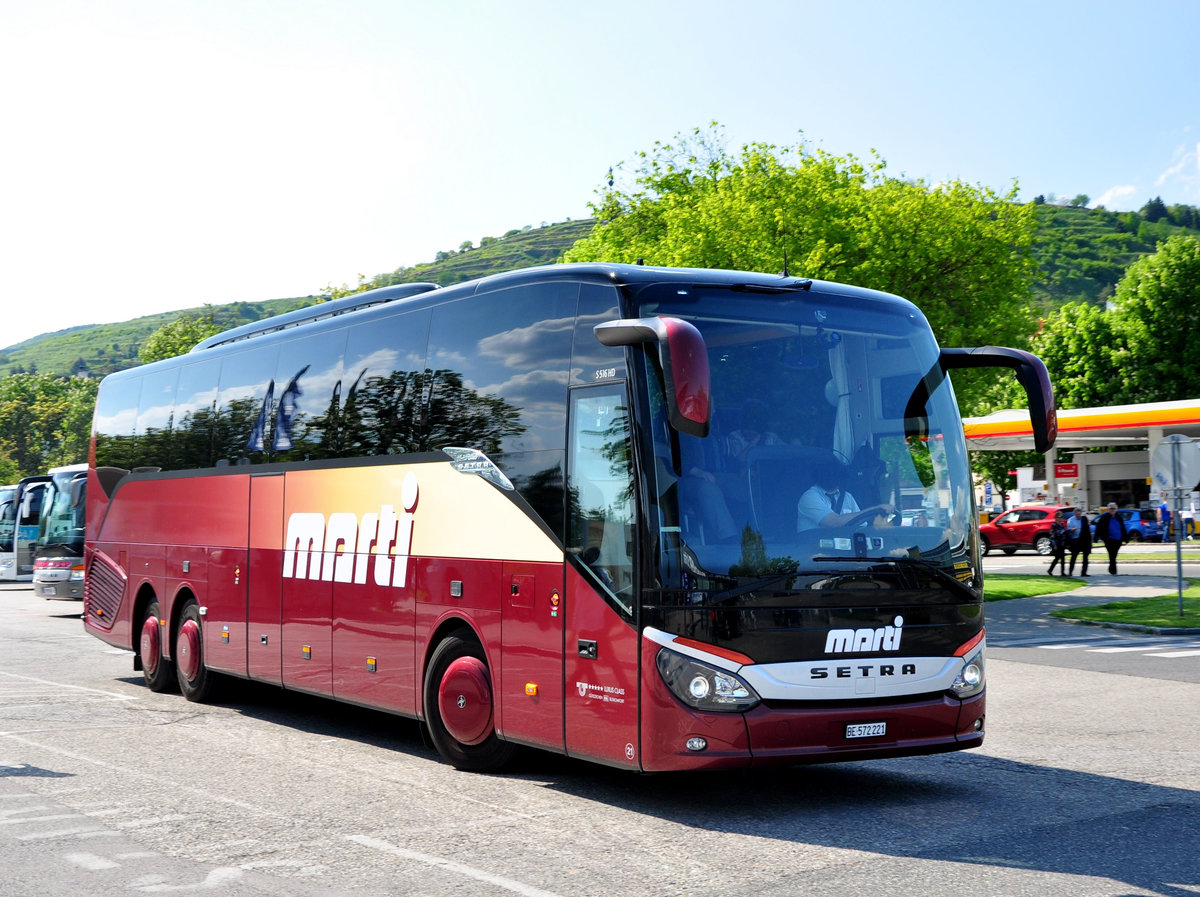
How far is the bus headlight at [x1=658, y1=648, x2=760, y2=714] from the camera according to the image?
764 cm

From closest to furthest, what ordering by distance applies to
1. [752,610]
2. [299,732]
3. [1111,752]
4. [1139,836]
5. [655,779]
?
[1139,836]
[752,610]
[655,779]
[1111,752]
[299,732]

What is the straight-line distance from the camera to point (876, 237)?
94.1 feet

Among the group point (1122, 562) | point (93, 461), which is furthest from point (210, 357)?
point (1122, 562)

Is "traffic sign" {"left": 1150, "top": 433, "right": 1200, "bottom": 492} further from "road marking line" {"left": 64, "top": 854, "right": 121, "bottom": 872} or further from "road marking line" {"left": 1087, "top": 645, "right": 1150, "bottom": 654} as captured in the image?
"road marking line" {"left": 64, "top": 854, "right": 121, "bottom": 872}

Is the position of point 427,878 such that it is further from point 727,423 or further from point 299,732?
point 299,732

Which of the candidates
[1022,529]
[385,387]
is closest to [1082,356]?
[1022,529]

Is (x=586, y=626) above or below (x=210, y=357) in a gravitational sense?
below

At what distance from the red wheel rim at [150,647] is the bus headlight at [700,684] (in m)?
9.03

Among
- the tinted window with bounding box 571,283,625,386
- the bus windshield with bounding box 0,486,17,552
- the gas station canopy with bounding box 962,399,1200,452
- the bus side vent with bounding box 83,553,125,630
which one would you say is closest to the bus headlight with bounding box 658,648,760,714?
the tinted window with bounding box 571,283,625,386

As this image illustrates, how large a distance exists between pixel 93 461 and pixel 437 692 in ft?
31.5

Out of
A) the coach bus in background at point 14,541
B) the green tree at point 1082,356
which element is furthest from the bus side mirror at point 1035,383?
the green tree at point 1082,356

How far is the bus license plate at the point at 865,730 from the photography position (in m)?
7.86

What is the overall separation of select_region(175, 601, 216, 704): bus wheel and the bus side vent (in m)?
2.06

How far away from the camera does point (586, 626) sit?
8188 millimetres
